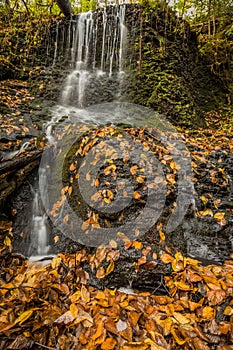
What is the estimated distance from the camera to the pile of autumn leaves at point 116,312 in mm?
1985

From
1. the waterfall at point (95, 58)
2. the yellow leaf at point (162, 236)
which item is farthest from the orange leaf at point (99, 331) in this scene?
the waterfall at point (95, 58)

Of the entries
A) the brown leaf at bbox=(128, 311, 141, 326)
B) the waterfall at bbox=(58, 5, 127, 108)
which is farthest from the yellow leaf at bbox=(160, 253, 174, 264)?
the waterfall at bbox=(58, 5, 127, 108)

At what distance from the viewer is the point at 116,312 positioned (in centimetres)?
225

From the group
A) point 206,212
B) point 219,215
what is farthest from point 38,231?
point 219,215

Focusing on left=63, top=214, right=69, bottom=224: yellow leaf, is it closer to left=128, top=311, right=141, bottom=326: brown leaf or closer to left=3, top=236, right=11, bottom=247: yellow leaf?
left=3, top=236, right=11, bottom=247: yellow leaf

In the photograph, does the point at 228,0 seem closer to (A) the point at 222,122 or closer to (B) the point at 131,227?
(A) the point at 222,122

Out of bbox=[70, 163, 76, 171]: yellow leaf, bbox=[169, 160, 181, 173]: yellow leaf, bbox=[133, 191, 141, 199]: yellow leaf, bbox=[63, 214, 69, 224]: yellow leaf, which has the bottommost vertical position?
bbox=[63, 214, 69, 224]: yellow leaf

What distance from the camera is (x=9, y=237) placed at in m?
3.43

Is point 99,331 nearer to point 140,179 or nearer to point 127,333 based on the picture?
point 127,333

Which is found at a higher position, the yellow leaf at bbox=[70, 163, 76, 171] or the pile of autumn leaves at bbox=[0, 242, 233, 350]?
the yellow leaf at bbox=[70, 163, 76, 171]

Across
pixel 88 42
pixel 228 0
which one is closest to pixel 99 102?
pixel 88 42

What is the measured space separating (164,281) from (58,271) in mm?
1333

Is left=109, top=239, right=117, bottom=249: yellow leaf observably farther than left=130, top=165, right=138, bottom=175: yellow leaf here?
No

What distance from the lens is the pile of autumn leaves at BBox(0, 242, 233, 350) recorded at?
199cm
